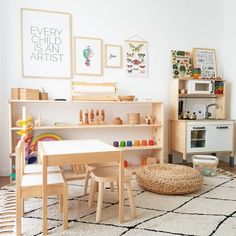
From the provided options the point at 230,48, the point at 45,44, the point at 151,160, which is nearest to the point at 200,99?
the point at 230,48

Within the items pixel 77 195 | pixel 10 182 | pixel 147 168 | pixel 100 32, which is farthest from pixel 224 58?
pixel 10 182

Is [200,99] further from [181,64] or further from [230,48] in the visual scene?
[230,48]

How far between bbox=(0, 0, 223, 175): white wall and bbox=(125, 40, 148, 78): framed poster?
0.09 m

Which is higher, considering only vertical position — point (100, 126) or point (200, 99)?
point (200, 99)

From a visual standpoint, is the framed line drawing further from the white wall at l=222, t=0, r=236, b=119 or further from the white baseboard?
the white baseboard

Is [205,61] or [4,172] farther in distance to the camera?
[205,61]

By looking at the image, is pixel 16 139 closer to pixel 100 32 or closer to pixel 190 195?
pixel 100 32

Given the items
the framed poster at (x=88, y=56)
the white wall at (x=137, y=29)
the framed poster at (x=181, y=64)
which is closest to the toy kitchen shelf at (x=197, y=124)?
the framed poster at (x=181, y=64)

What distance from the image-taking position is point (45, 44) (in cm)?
361

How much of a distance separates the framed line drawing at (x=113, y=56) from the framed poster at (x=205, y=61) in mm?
1299

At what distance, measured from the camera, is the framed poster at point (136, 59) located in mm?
3996

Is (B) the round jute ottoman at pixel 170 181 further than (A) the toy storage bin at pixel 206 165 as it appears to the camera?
No

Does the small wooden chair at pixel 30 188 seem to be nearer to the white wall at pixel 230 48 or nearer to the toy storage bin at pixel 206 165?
the toy storage bin at pixel 206 165

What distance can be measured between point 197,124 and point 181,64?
1.07 m
